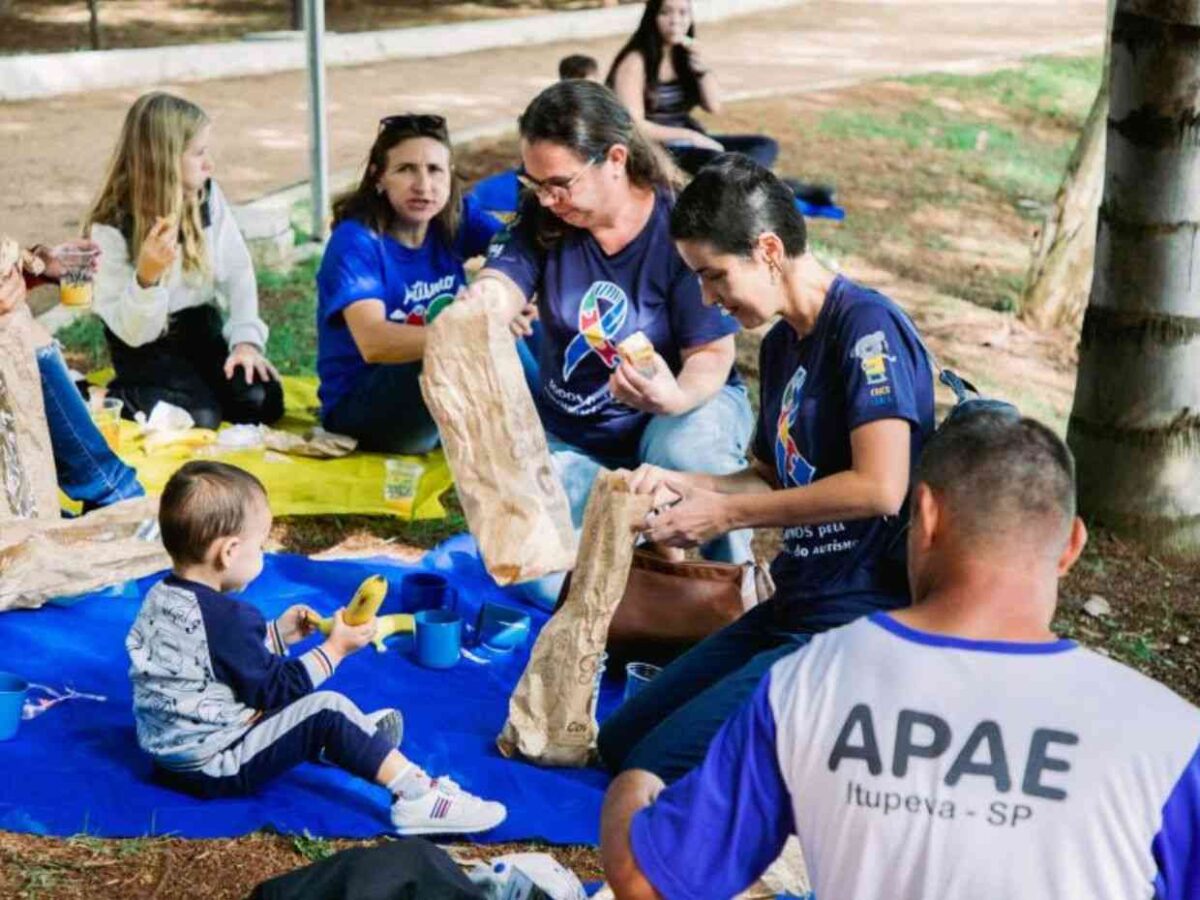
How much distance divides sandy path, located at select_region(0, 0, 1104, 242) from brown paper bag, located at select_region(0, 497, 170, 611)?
463cm

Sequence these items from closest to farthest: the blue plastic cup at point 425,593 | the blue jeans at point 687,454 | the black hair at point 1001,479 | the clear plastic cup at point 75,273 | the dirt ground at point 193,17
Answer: the black hair at point 1001,479
the blue jeans at point 687,454
the blue plastic cup at point 425,593
the clear plastic cup at point 75,273
the dirt ground at point 193,17

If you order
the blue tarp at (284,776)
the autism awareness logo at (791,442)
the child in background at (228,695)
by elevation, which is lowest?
the blue tarp at (284,776)

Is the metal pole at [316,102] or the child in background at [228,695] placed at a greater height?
the metal pole at [316,102]

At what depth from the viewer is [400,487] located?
5762 millimetres

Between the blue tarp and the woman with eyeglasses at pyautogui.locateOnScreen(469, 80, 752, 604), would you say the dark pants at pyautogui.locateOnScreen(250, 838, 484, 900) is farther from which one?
the woman with eyeglasses at pyautogui.locateOnScreen(469, 80, 752, 604)

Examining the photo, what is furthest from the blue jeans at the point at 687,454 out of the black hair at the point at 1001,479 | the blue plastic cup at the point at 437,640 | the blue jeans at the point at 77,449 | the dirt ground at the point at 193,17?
the dirt ground at the point at 193,17

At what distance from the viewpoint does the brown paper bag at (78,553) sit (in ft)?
15.6

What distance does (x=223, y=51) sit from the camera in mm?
14680

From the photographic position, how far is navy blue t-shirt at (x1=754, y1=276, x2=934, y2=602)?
11.1 feet

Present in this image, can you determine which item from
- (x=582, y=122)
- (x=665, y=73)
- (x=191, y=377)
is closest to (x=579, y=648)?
(x=582, y=122)

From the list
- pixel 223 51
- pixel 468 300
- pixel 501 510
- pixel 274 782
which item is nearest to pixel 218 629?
pixel 274 782

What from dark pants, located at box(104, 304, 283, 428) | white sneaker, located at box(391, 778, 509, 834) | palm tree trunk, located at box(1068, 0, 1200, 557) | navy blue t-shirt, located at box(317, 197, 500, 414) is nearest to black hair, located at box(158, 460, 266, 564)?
white sneaker, located at box(391, 778, 509, 834)

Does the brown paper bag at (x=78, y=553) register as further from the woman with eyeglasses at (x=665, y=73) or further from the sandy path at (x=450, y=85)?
the woman with eyeglasses at (x=665, y=73)

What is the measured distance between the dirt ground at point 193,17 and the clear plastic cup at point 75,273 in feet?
34.9
